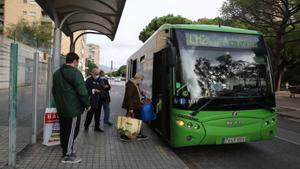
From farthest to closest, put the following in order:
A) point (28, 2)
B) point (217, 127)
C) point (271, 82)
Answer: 1. point (28, 2)
2. point (271, 82)
3. point (217, 127)

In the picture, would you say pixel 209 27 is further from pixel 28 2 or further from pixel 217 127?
pixel 28 2

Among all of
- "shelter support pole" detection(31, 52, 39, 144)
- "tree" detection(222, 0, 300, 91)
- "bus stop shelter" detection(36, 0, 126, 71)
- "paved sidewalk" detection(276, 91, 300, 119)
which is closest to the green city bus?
"bus stop shelter" detection(36, 0, 126, 71)

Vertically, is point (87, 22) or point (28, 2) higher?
point (28, 2)

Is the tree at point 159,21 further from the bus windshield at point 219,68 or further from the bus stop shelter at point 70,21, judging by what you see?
the bus windshield at point 219,68

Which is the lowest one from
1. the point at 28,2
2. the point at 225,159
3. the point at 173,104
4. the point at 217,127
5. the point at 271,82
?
the point at 225,159

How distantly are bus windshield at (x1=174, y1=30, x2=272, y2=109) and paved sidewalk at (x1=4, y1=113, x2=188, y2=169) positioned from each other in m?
1.19

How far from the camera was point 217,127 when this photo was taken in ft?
22.8

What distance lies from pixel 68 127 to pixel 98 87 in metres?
3.50

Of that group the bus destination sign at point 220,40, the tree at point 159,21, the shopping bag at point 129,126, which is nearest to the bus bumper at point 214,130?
the shopping bag at point 129,126

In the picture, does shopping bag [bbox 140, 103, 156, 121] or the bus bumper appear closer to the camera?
the bus bumper

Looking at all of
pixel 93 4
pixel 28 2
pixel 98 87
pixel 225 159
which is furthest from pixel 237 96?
pixel 28 2

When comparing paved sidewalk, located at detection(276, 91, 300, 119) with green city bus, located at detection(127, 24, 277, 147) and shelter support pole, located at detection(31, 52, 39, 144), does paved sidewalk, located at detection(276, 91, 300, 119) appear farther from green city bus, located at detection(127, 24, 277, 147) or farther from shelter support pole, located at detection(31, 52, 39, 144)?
shelter support pole, located at detection(31, 52, 39, 144)

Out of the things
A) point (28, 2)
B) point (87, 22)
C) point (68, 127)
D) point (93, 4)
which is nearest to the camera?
point (68, 127)

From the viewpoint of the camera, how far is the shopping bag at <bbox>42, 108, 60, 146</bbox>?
7.07 meters
